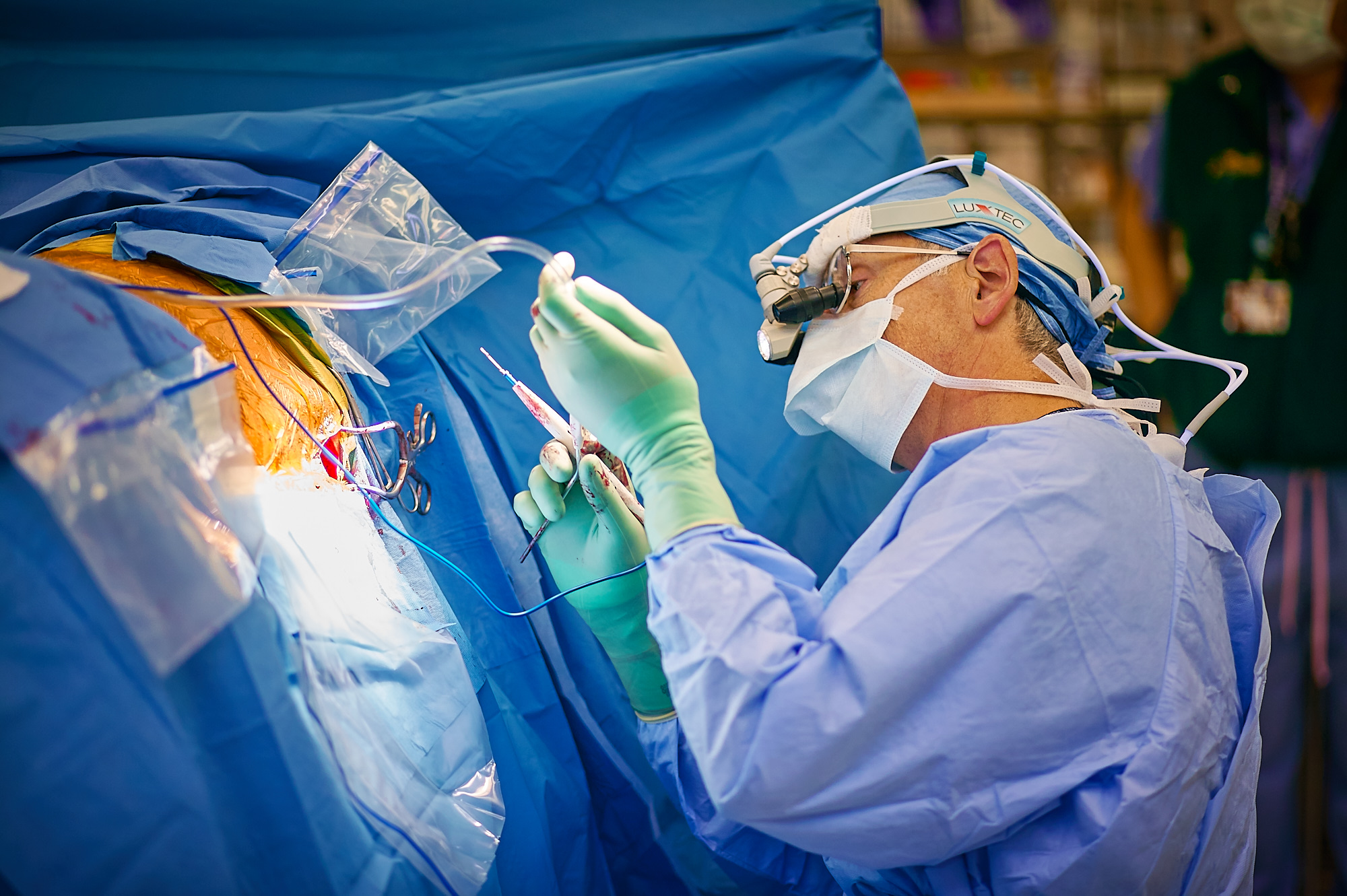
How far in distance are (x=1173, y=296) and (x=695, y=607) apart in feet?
8.73

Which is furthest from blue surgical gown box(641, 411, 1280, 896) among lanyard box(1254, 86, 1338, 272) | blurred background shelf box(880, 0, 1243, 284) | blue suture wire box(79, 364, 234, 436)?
blurred background shelf box(880, 0, 1243, 284)

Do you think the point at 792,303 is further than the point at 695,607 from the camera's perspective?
Yes

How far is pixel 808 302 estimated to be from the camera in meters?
1.21

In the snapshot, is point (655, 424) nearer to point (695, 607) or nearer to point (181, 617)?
point (695, 607)

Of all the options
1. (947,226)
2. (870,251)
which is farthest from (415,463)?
(947,226)

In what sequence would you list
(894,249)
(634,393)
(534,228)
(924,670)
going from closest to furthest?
(924,670) < (634,393) < (894,249) < (534,228)

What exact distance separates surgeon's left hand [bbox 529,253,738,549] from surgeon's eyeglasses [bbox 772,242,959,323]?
0.25 meters

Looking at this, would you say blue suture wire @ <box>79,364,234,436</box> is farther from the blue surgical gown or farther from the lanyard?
the lanyard

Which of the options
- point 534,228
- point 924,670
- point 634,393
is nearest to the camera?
point 924,670

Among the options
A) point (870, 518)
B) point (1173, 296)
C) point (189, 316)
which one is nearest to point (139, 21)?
point (189, 316)

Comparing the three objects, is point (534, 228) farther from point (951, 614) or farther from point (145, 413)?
point (951, 614)

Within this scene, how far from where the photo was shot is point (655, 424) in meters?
1.02

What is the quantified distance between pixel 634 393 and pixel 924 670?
44 centimetres

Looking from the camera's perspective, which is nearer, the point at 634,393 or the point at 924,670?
the point at 924,670
